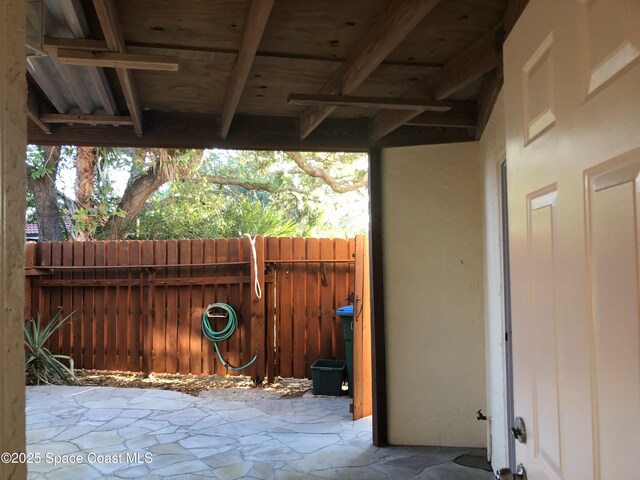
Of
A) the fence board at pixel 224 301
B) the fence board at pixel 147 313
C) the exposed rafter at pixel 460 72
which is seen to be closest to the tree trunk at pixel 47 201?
the fence board at pixel 147 313

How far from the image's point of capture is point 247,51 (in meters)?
2.42

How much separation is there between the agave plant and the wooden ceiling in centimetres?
377

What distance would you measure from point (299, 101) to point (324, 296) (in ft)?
12.0

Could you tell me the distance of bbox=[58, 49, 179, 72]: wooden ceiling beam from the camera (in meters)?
2.29

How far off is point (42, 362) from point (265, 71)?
5.34 metres

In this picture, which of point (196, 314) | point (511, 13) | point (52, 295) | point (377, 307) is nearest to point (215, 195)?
point (52, 295)

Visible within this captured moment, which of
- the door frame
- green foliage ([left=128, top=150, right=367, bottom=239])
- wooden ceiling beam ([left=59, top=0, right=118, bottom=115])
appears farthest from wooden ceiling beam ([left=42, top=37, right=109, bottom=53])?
green foliage ([left=128, top=150, right=367, bottom=239])

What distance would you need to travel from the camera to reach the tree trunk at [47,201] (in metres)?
8.48

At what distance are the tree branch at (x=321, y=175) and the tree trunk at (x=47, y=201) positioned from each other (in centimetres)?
421

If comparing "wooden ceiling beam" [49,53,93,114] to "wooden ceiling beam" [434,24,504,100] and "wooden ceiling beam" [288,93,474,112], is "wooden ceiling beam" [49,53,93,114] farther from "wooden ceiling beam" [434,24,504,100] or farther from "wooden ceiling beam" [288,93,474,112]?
"wooden ceiling beam" [434,24,504,100]

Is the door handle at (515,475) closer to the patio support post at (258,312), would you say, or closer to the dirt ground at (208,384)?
the dirt ground at (208,384)

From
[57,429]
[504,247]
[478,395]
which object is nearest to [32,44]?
[504,247]

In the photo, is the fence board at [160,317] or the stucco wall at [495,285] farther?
the fence board at [160,317]

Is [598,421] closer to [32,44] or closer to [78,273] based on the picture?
[32,44]
